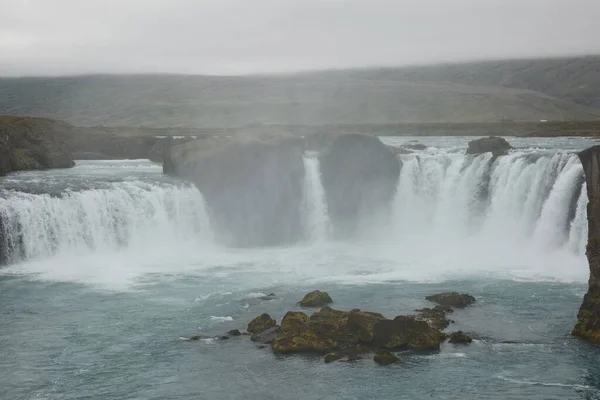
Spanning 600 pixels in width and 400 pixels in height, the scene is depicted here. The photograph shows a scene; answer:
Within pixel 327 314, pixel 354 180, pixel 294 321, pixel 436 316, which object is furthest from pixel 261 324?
pixel 354 180

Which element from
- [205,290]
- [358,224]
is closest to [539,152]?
[358,224]

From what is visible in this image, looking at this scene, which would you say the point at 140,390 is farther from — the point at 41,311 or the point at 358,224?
the point at 358,224

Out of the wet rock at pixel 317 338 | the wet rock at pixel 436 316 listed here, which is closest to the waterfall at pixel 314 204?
the wet rock at pixel 436 316

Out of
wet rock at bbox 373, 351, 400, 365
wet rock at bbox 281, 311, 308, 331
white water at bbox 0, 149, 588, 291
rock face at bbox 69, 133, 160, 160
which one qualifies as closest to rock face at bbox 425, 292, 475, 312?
white water at bbox 0, 149, 588, 291

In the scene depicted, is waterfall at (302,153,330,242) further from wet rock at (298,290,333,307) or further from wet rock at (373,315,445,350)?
wet rock at (373,315,445,350)

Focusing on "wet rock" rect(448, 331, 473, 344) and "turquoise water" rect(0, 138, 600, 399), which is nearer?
"turquoise water" rect(0, 138, 600, 399)

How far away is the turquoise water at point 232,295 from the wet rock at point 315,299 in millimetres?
738

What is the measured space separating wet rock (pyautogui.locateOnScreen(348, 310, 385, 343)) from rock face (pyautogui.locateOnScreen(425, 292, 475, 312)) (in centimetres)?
631

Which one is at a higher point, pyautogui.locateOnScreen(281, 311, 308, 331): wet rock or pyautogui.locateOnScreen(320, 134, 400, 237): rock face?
pyautogui.locateOnScreen(320, 134, 400, 237): rock face

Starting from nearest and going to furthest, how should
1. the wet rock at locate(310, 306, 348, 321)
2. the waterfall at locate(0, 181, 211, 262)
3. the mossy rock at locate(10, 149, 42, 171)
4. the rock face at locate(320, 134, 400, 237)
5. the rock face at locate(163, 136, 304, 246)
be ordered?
1. the wet rock at locate(310, 306, 348, 321)
2. the waterfall at locate(0, 181, 211, 262)
3. the rock face at locate(163, 136, 304, 246)
4. the rock face at locate(320, 134, 400, 237)
5. the mossy rock at locate(10, 149, 42, 171)

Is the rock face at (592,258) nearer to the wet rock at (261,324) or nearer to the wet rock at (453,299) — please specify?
the wet rock at (453,299)

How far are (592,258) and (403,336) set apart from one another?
8442 millimetres

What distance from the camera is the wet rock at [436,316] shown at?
A: 1337 inches

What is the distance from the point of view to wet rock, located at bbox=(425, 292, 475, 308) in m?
37.4
